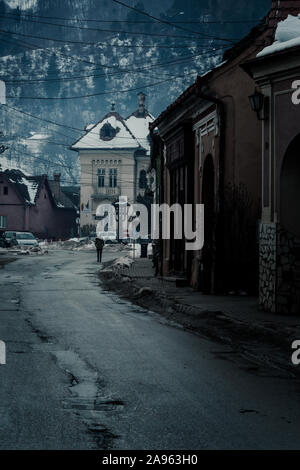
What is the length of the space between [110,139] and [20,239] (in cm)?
2474

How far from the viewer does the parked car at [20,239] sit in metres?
69.2

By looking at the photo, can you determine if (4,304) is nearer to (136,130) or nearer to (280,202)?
(280,202)

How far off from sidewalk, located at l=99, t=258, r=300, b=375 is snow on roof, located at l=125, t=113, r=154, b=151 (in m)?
69.6

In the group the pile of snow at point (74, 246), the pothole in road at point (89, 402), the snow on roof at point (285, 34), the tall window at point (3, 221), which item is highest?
the snow on roof at point (285, 34)

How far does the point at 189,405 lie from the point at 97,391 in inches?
42.0

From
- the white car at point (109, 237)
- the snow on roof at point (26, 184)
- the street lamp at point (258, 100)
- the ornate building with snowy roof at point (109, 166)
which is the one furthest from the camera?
the ornate building with snowy roof at point (109, 166)

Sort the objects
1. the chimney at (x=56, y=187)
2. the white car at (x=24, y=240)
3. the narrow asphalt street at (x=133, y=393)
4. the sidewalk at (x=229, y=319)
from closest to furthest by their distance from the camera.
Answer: the narrow asphalt street at (x=133, y=393)
the sidewalk at (x=229, y=319)
the white car at (x=24, y=240)
the chimney at (x=56, y=187)

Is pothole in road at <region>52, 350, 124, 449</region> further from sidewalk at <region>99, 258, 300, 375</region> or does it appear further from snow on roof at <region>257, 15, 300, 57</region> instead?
snow on roof at <region>257, 15, 300, 57</region>

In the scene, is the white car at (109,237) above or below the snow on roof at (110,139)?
below

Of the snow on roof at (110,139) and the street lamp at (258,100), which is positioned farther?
the snow on roof at (110,139)

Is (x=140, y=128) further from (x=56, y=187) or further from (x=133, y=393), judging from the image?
(x=133, y=393)

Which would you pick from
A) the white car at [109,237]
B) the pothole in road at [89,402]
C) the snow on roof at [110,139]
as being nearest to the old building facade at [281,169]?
the pothole in road at [89,402]

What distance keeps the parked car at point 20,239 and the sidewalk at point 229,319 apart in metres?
47.3

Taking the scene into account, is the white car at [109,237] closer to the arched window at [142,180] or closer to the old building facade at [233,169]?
the arched window at [142,180]
